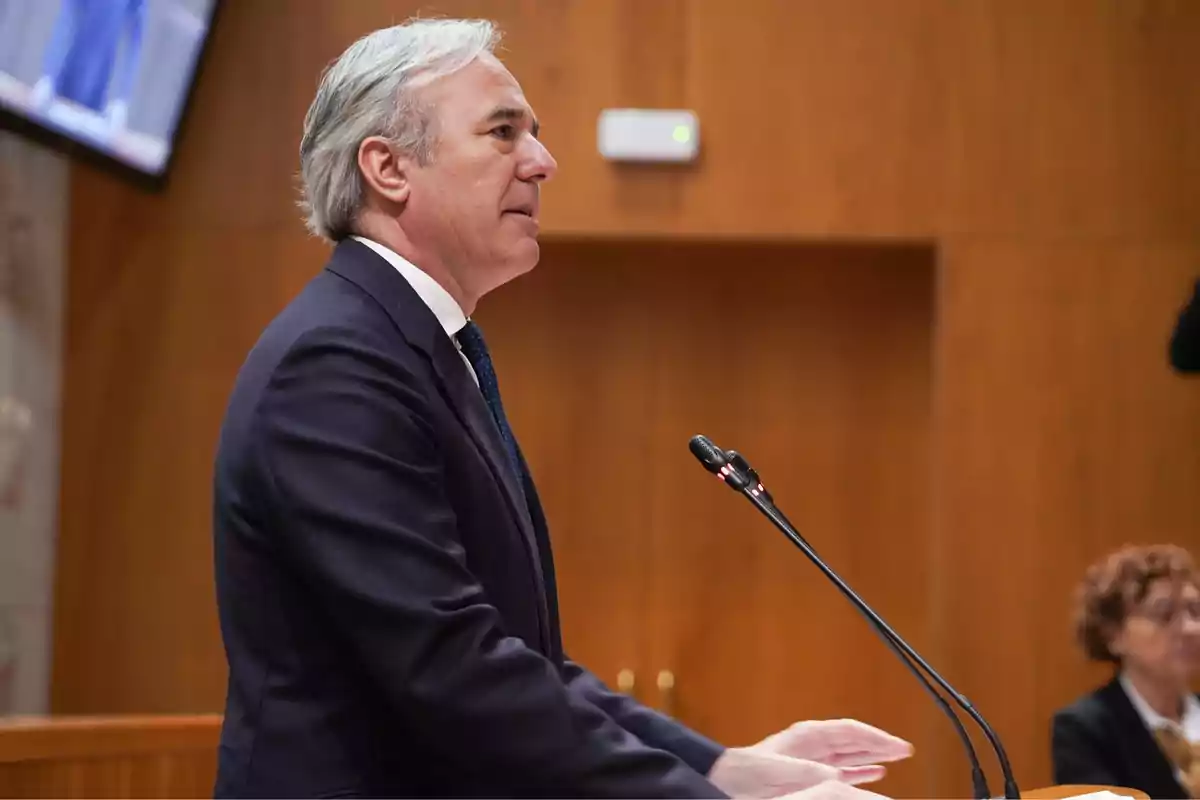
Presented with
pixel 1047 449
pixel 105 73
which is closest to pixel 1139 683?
pixel 1047 449

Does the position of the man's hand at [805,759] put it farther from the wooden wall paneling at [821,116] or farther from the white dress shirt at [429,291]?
the wooden wall paneling at [821,116]

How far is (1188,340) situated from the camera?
10.1ft

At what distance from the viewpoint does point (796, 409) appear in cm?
435

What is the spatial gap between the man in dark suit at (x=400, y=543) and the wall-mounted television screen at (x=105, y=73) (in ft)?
6.11

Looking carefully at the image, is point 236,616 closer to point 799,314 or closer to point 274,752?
point 274,752

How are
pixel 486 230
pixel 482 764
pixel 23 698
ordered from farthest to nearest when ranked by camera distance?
pixel 23 698 < pixel 486 230 < pixel 482 764

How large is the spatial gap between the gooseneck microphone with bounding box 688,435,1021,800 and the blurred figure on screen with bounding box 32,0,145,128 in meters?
2.16

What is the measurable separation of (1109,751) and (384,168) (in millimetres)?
2318

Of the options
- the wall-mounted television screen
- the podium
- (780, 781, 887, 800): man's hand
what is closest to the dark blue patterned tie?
(780, 781, 887, 800): man's hand

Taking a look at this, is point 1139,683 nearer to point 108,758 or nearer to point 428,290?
point 108,758

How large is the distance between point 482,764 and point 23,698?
2.98 meters

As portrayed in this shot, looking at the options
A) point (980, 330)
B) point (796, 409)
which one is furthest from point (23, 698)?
point (980, 330)

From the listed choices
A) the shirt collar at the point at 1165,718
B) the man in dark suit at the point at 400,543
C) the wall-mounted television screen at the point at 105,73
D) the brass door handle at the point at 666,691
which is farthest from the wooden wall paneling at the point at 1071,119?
the man in dark suit at the point at 400,543

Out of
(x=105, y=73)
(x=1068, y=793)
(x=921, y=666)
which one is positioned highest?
(x=105, y=73)
